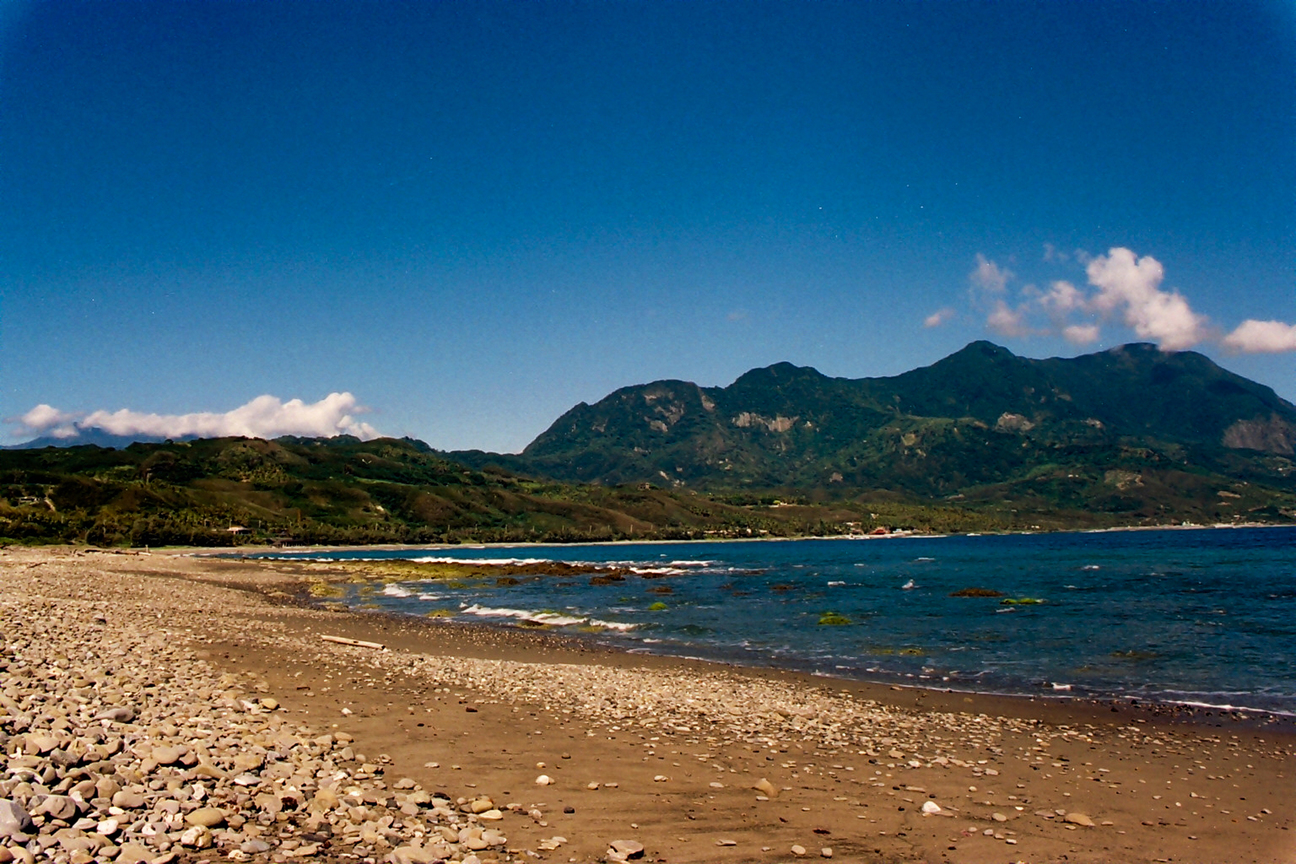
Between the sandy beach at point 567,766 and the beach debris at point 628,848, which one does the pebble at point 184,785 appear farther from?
the beach debris at point 628,848

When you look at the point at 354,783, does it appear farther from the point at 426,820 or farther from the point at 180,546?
the point at 180,546

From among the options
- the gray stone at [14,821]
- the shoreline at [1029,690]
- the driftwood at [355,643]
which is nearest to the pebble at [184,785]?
the gray stone at [14,821]

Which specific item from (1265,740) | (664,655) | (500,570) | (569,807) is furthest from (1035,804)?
(500,570)

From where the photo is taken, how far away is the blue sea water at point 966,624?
26.6 metres

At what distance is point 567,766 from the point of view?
13453 millimetres

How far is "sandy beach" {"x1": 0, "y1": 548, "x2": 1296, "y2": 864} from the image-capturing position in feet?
29.1

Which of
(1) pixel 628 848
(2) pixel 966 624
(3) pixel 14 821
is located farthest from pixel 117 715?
(2) pixel 966 624

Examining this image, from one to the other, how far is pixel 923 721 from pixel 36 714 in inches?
730

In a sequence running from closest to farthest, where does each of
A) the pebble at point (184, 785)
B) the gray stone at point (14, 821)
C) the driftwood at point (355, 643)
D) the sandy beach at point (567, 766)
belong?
the gray stone at point (14, 821) < the pebble at point (184, 785) < the sandy beach at point (567, 766) < the driftwood at point (355, 643)

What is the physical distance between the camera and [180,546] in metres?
148

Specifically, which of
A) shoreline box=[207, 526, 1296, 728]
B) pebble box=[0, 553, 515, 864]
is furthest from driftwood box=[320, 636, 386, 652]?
pebble box=[0, 553, 515, 864]

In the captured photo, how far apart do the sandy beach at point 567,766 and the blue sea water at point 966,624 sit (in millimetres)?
5545

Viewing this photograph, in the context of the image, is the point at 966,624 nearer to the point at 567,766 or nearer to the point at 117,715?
the point at 567,766

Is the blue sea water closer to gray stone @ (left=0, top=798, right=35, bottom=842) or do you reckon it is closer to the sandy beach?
the sandy beach
